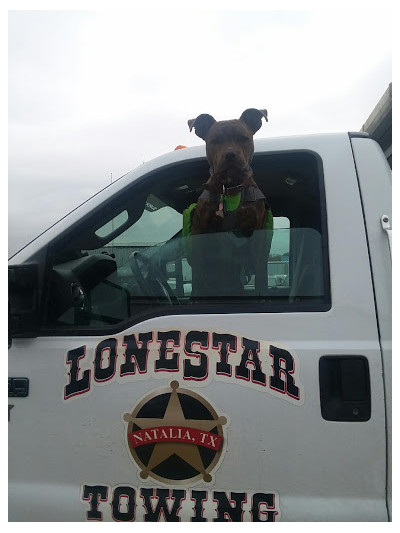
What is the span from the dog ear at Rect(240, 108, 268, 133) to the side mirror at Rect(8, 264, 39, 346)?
3.51ft

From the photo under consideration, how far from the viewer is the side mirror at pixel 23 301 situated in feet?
4.65

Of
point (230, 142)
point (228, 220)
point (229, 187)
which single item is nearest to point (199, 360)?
point (228, 220)

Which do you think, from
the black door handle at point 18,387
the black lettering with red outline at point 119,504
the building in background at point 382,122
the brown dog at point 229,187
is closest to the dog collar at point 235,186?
the brown dog at point 229,187

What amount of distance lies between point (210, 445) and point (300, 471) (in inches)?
11.8

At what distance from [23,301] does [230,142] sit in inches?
40.3

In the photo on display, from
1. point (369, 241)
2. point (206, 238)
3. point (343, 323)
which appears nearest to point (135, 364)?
point (206, 238)

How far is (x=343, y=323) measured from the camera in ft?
4.42

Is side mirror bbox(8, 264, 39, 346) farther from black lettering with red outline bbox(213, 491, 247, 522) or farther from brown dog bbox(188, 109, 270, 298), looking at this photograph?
black lettering with red outline bbox(213, 491, 247, 522)

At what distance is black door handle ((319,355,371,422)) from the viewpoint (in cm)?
128

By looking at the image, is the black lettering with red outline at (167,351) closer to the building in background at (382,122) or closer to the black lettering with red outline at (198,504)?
the black lettering with red outline at (198,504)

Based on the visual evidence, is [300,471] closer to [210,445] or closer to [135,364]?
[210,445]

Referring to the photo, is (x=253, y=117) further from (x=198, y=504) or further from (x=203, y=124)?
→ (x=198, y=504)

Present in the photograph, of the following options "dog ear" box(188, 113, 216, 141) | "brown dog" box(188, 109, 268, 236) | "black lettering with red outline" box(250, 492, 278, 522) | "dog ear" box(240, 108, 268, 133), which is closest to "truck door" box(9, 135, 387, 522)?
"black lettering with red outline" box(250, 492, 278, 522)

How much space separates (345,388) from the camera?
1.29 meters
